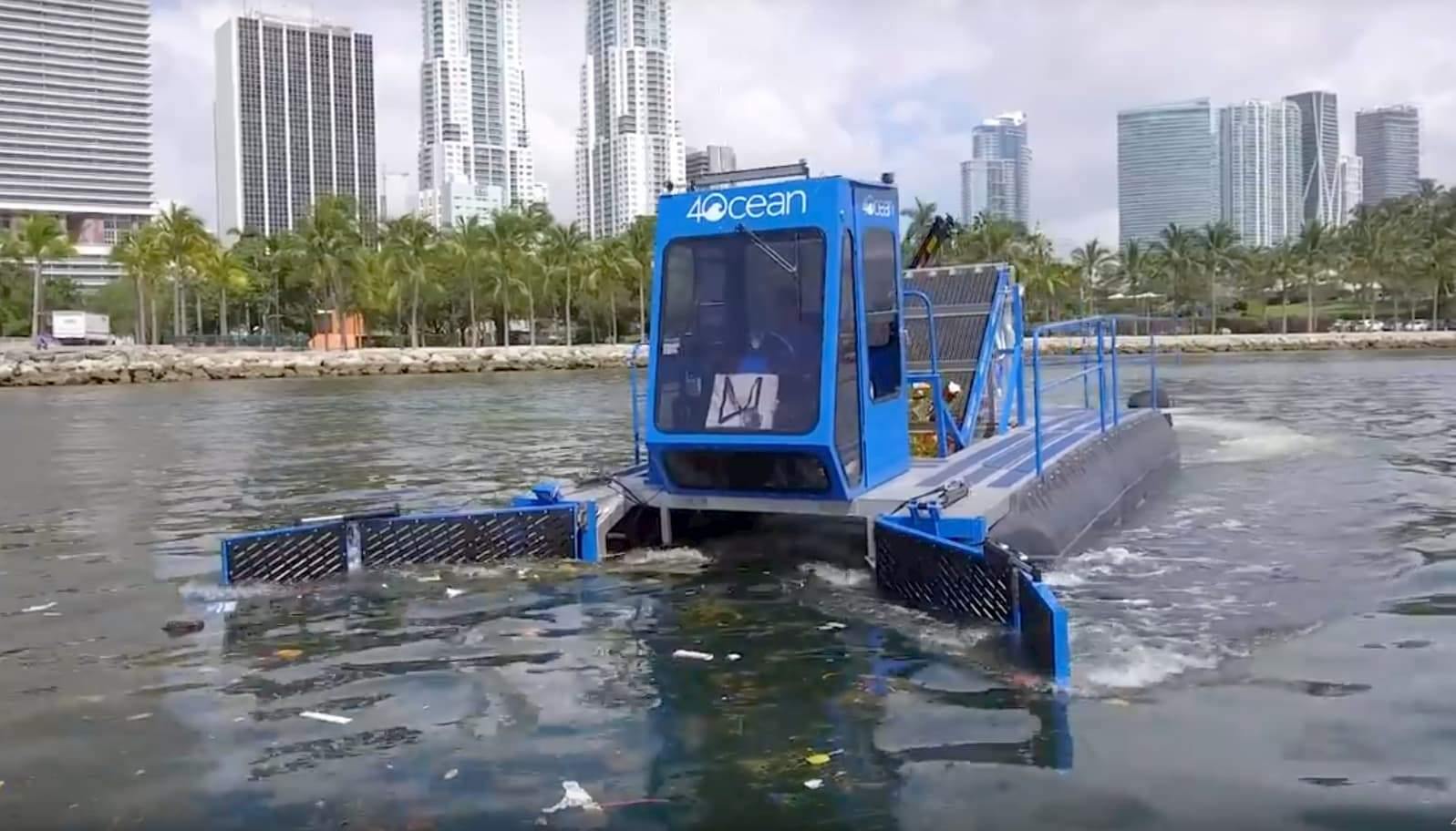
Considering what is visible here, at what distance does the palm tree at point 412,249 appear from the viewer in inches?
3189

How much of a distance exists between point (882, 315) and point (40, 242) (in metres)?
77.5

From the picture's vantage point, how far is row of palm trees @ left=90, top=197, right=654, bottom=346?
80.4 m

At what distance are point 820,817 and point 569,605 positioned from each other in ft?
14.0

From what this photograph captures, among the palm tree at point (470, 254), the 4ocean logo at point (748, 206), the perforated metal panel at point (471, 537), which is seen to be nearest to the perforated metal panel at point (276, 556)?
the perforated metal panel at point (471, 537)

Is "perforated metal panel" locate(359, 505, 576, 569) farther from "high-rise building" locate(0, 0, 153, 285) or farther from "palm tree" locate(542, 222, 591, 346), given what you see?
"high-rise building" locate(0, 0, 153, 285)

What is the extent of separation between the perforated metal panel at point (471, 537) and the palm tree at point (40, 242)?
7535 centimetres

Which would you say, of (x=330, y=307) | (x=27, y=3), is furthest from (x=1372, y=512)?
(x=27, y=3)

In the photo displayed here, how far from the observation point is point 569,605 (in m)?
9.51

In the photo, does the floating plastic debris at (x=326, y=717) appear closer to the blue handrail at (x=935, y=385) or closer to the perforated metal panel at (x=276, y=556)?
the perforated metal panel at (x=276, y=556)

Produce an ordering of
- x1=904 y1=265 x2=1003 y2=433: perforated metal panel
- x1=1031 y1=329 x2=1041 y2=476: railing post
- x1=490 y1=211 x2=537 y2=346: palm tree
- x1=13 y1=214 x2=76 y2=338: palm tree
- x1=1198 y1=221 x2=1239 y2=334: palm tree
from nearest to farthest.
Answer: x1=1031 y1=329 x2=1041 y2=476: railing post → x1=904 y1=265 x2=1003 y2=433: perforated metal panel → x1=13 y1=214 x2=76 y2=338: palm tree → x1=490 y1=211 x2=537 y2=346: palm tree → x1=1198 y1=221 x2=1239 y2=334: palm tree

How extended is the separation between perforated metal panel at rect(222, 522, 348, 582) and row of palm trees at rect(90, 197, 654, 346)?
72.7 meters

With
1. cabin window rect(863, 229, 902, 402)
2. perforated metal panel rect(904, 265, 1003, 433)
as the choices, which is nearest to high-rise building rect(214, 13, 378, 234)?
perforated metal panel rect(904, 265, 1003, 433)

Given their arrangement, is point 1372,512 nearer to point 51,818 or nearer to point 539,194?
point 51,818

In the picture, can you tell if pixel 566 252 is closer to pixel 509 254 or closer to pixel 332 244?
pixel 509 254
